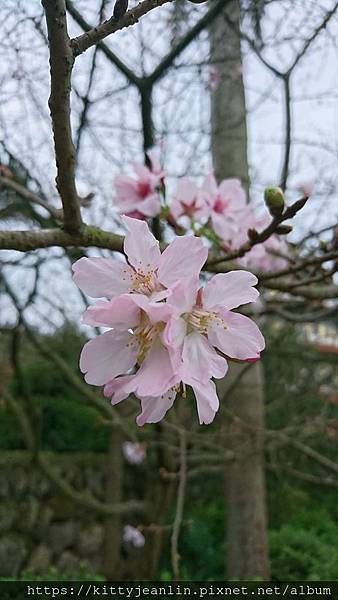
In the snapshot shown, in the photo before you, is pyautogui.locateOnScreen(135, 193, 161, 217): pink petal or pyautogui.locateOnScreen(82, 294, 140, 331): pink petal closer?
pyautogui.locateOnScreen(82, 294, 140, 331): pink petal

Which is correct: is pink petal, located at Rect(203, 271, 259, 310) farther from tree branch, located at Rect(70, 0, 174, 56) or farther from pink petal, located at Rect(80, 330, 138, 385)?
tree branch, located at Rect(70, 0, 174, 56)

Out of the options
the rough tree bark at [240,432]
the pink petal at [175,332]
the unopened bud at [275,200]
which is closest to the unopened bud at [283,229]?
the unopened bud at [275,200]

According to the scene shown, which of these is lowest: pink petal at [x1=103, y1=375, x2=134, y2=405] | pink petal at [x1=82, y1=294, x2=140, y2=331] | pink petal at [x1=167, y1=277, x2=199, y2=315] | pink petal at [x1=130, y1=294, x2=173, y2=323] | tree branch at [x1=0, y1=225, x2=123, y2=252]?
pink petal at [x1=103, y1=375, x2=134, y2=405]

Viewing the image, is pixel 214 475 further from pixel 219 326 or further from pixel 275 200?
pixel 219 326

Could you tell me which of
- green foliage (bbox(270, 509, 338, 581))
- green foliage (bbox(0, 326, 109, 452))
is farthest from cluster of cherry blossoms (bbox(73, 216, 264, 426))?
green foliage (bbox(0, 326, 109, 452))

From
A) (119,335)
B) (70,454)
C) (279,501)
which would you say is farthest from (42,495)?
(119,335)

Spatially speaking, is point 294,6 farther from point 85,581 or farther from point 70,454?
point 70,454
